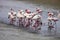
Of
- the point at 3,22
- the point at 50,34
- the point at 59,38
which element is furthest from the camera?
the point at 3,22

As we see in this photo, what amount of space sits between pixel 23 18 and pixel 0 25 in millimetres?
540

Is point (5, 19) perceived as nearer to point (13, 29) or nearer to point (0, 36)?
point (13, 29)

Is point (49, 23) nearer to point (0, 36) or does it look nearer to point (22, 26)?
point (22, 26)

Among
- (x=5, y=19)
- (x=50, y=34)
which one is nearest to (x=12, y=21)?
(x=5, y=19)

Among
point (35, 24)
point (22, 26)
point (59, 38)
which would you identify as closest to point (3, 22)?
point (22, 26)

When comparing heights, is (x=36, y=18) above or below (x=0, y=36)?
above

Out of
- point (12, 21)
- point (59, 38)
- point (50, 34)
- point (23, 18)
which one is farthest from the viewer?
point (12, 21)

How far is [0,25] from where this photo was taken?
408 centimetres

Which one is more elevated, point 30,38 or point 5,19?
point 5,19

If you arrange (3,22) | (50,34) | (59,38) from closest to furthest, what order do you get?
(59,38), (50,34), (3,22)

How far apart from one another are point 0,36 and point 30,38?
17.6 inches

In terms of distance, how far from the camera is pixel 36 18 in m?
3.52

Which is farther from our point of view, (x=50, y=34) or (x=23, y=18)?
(x=23, y=18)

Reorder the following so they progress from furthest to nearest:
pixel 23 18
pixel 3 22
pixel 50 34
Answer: pixel 3 22, pixel 23 18, pixel 50 34
